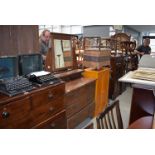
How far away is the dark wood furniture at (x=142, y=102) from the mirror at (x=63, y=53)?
1130 mm

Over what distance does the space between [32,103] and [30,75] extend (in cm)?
34

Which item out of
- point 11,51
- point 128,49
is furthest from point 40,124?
point 128,49

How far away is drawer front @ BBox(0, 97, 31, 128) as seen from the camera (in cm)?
138

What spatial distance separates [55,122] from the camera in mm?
2045

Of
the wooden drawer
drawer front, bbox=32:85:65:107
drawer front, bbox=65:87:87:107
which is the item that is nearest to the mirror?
drawer front, bbox=65:87:87:107

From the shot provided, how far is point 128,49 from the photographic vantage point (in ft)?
18.2

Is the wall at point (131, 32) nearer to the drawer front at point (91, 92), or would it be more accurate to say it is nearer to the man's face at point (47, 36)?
the man's face at point (47, 36)

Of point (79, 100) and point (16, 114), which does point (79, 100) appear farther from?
point (16, 114)

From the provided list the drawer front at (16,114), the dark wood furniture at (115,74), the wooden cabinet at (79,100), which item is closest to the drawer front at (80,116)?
the wooden cabinet at (79,100)

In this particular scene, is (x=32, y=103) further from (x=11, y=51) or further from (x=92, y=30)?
(x=92, y=30)

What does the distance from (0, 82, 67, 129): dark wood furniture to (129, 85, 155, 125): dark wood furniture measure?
1.17m

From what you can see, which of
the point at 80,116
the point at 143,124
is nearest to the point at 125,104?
the point at 80,116

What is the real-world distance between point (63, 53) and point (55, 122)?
1118 mm

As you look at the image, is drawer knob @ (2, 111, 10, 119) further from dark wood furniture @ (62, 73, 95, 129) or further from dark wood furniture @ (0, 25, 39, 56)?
dark wood furniture @ (62, 73, 95, 129)
